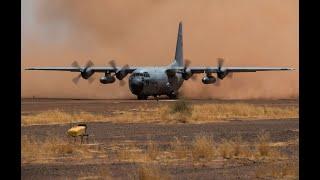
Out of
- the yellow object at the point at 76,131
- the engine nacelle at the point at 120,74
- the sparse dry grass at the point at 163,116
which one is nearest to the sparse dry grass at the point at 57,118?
the sparse dry grass at the point at 163,116

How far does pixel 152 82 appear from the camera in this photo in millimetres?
62875

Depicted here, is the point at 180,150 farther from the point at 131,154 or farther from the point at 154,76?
the point at 154,76

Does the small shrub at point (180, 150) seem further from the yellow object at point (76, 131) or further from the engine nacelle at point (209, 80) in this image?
the engine nacelle at point (209, 80)

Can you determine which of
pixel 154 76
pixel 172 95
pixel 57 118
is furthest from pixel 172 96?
pixel 57 118

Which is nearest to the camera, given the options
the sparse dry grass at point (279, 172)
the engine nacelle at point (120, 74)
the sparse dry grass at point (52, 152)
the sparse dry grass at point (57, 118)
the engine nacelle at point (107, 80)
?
the sparse dry grass at point (279, 172)

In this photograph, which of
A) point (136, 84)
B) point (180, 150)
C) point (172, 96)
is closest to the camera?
point (180, 150)

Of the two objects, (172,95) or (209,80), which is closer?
(209,80)

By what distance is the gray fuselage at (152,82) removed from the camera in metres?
61.6

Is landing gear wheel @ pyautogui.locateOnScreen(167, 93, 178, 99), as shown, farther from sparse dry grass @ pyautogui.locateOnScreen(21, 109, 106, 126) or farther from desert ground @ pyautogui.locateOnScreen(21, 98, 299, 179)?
desert ground @ pyautogui.locateOnScreen(21, 98, 299, 179)

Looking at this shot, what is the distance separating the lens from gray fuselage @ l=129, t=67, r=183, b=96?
6162cm

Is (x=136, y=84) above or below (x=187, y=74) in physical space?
below

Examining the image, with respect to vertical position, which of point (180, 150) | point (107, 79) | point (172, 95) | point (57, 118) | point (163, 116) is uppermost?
point (107, 79)

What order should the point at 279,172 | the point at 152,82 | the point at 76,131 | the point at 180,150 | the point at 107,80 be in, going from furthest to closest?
the point at 107,80 < the point at 152,82 < the point at 76,131 < the point at 180,150 < the point at 279,172
